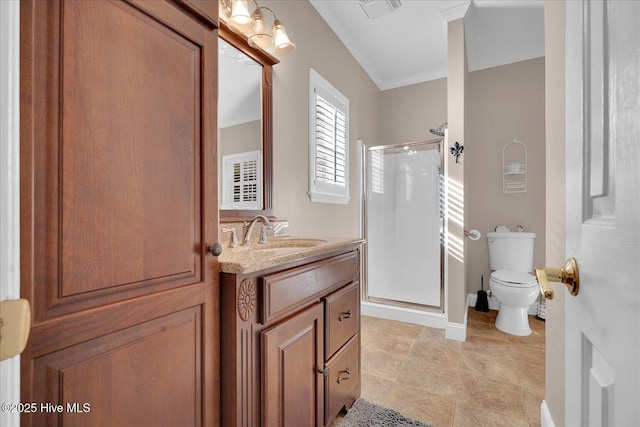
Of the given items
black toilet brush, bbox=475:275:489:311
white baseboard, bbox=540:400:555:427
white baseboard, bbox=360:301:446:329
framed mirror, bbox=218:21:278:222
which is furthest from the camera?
black toilet brush, bbox=475:275:489:311

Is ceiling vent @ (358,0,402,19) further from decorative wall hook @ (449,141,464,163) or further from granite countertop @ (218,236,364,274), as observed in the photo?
granite countertop @ (218,236,364,274)

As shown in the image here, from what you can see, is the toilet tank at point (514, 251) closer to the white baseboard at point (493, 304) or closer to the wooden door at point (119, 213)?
the white baseboard at point (493, 304)

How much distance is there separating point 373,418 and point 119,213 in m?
1.53

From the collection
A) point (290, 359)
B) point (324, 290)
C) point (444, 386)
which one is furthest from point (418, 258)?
point (290, 359)

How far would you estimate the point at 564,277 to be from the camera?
52 centimetres

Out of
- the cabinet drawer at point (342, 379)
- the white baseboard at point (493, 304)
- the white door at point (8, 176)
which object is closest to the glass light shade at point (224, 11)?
the white door at point (8, 176)

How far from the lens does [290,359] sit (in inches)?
41.0

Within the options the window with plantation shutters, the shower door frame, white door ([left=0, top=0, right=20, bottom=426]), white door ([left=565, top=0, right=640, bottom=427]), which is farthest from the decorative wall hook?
white door ([left=0, top=0, right=20, bottom=426])

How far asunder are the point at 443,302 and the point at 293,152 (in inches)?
78.3

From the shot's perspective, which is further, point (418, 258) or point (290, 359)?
point (418, 258)

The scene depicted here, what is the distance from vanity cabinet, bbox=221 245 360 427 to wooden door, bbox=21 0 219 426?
6 cm

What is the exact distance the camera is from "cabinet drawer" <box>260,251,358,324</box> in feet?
3.07

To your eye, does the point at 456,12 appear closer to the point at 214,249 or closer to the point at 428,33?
the point at 428,33

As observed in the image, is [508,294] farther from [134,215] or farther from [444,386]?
[134,215]
